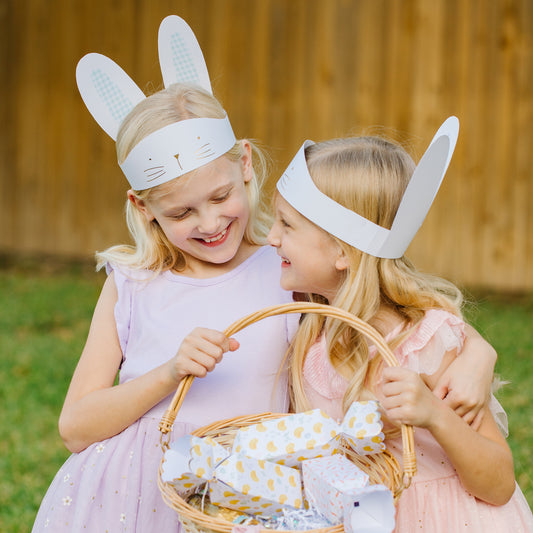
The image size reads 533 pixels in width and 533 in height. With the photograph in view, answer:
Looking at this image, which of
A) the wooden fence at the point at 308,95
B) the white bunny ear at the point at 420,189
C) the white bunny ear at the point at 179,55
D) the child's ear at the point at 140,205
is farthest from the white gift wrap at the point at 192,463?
the wooden fence at the point at 308,95

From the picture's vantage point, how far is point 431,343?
6.92 feet

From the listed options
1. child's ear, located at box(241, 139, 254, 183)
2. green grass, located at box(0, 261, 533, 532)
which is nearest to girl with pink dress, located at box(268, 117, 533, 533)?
child's ear, located at box(241, 139, 254, 183)

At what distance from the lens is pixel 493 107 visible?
666 cm

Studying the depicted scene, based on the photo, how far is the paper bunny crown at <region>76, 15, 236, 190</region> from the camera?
2230 mm

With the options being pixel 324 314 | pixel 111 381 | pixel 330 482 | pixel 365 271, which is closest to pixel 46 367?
pixel 111 381

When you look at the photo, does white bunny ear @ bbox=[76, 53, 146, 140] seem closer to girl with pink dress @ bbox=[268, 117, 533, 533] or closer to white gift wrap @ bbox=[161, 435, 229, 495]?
girl with pink dress @ bbox=[268, 117, 533, 533]

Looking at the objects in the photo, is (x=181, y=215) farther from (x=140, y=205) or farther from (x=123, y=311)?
(x=123, y=311)

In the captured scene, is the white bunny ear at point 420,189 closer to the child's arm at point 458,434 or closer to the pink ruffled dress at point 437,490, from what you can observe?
the pink ruffled dress at point 437,490

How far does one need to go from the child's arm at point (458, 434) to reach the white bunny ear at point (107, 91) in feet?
4.10

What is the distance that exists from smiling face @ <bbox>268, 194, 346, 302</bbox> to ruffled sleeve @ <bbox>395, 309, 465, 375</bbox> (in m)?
0.27

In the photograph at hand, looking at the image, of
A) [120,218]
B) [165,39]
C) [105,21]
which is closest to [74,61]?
[105,21]

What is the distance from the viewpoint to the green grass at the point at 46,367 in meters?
3.50

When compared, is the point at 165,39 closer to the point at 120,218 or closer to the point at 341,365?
the point at 341,365

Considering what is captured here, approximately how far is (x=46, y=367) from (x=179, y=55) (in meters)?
2.85
